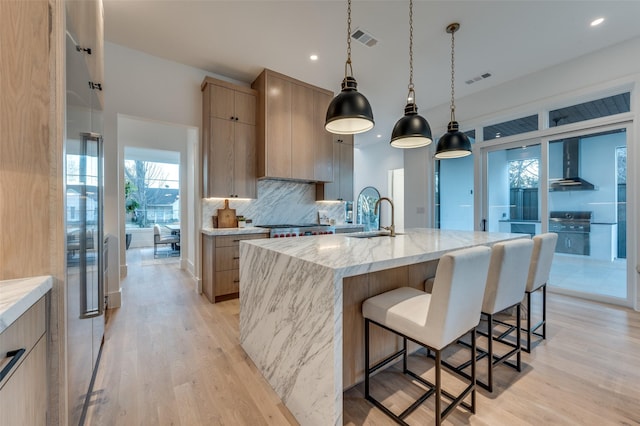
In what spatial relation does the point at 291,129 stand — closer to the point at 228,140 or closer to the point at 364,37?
the point at 228,140

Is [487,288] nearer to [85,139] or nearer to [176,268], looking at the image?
[85,139]

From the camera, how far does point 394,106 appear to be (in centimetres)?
522

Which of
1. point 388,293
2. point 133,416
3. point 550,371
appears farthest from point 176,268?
point 550,371

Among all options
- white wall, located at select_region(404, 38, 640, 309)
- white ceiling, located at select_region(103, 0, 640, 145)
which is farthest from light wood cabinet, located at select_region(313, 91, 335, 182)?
white wall, located at select_region(404, 38, 640, 309)

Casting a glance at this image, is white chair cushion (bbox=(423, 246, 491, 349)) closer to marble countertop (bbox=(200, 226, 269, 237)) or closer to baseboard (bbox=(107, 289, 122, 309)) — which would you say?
marble countertop (bbox=(200, 226, 269, 237))

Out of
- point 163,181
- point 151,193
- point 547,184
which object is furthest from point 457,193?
point 151,193

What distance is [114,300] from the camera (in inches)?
128

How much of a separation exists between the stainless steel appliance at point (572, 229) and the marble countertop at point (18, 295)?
5.30m

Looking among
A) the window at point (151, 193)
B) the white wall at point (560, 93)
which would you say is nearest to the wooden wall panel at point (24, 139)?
the white wall at point (560, 93)

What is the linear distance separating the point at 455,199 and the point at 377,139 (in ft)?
10.4

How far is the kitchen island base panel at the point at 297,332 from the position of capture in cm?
128

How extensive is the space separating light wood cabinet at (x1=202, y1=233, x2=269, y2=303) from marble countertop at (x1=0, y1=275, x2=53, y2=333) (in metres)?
2.51

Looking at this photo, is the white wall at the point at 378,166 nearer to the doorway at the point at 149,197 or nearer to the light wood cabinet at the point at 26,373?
the doorway at the point at 149,197

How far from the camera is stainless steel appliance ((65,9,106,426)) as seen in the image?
1.16 metres
